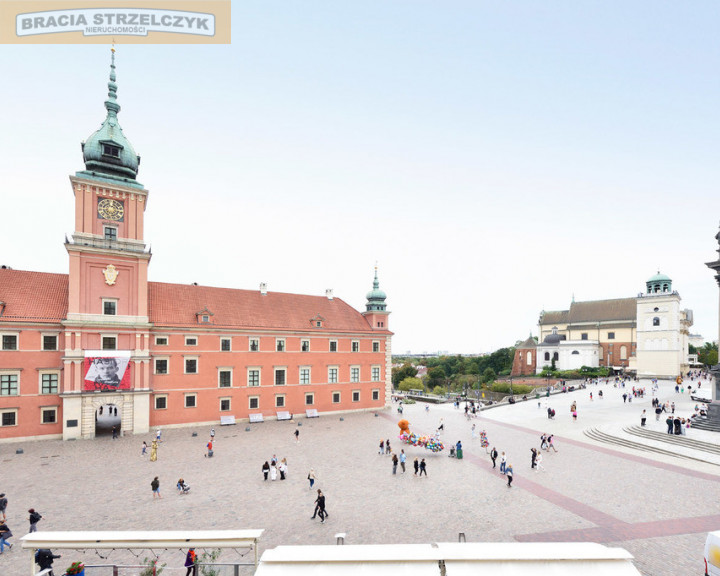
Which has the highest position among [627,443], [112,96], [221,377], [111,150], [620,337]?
[112,96]

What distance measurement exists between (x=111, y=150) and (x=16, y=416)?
21955mm

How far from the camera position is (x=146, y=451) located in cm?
2577

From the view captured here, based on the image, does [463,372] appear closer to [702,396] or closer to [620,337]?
[620,337]

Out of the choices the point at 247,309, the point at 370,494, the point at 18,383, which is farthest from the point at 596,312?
the point at 18,383

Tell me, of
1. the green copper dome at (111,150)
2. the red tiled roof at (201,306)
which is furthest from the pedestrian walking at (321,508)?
the green copper dome at (111,150)

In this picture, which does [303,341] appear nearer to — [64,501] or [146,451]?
[146,451]

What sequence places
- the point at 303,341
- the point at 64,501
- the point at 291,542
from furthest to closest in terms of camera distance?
the point at 303,341, the point at 64,501, the point at 291,542

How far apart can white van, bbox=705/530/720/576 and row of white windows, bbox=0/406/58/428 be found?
3793 cm

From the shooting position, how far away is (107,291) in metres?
31.7

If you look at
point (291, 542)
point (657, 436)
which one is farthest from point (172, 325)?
point (657, 436)

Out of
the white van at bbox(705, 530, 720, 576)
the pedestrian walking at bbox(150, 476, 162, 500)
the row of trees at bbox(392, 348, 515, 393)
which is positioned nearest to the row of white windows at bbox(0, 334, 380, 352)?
the pedestrian walking at bbox(150, 476, 162, 500)

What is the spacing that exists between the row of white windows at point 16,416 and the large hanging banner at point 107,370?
288 cm

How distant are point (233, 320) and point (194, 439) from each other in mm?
11920

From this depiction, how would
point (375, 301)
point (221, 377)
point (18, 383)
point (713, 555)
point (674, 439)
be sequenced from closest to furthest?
point (713, 555) → point (674, 439) → point (18, 383) → point (221, 377) → point (375, 301)
